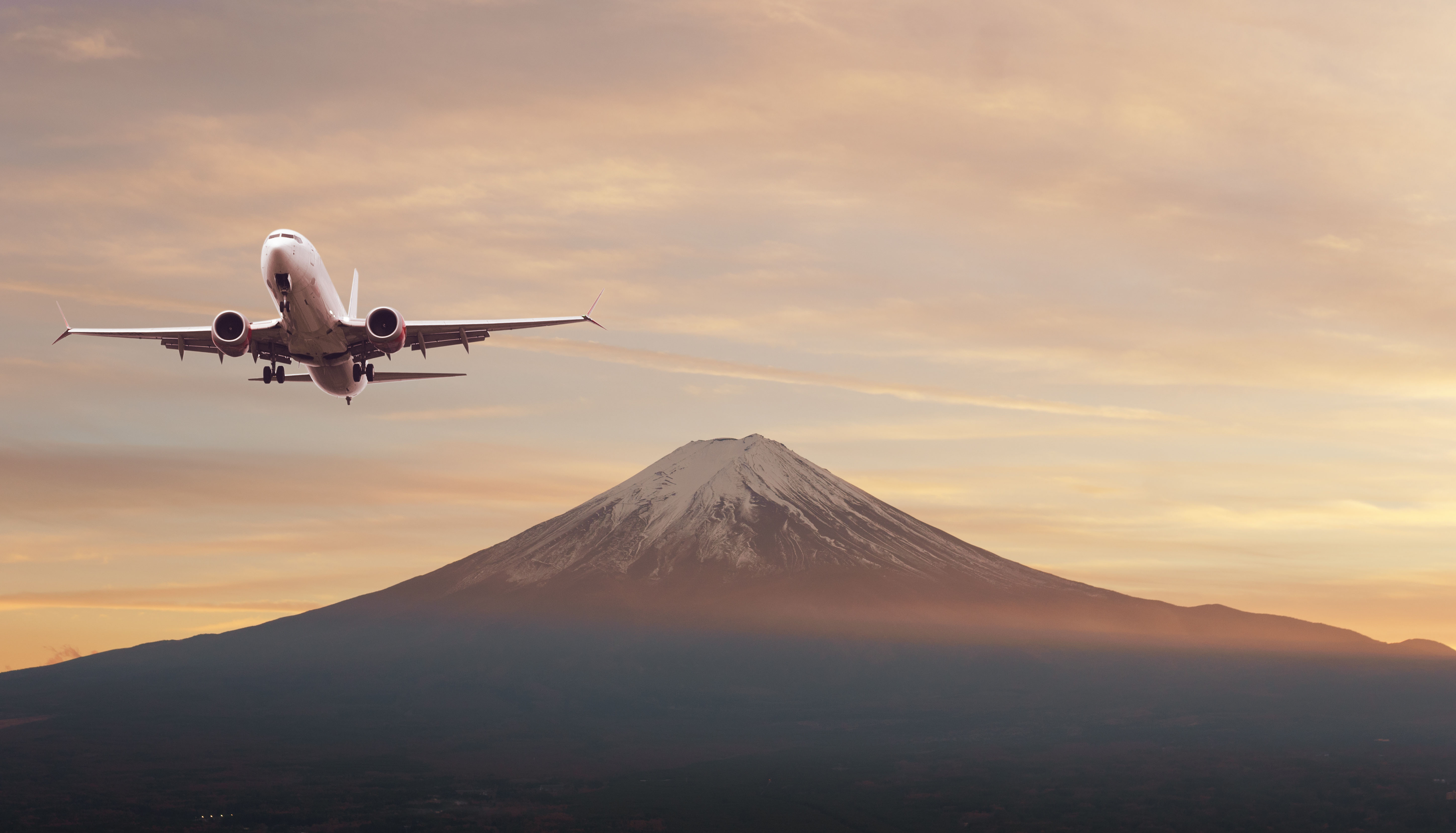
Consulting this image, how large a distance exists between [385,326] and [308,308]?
4.04 metres

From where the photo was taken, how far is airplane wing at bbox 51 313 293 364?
6844 centimetres

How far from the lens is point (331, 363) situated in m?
72.9

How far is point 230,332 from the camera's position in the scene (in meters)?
65.0

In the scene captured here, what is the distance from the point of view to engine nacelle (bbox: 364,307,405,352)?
67.4 metres

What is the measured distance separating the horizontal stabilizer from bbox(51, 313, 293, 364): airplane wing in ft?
28.2

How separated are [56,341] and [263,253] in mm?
11922

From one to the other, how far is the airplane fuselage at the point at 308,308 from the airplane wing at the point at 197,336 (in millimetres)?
716

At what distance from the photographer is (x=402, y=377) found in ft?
271

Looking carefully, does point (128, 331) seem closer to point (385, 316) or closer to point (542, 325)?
point (385, 316)

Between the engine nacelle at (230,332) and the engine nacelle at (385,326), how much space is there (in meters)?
6.31

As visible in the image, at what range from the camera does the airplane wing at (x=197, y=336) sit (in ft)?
225

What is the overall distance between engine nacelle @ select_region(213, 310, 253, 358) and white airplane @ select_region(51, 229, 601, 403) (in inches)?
1.5

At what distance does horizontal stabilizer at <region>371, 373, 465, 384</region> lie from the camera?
8069 cm

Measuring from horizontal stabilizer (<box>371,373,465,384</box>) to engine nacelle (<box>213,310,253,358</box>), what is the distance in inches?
586
